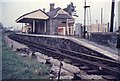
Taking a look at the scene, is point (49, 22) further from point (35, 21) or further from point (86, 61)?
point (86, 61)

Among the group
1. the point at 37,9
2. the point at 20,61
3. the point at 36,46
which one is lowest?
the point at 20,61

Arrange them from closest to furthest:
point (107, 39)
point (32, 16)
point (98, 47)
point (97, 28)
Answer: point (32, 16) → point (98, 47) → point (107, 39) → point (97, 28)

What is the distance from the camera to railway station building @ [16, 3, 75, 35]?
545cm

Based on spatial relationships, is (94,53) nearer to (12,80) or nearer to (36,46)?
(36,46)

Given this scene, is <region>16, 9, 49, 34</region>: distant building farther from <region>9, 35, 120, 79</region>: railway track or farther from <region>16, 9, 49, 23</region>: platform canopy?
<region>9, 35, 120, 79</region>: railway track

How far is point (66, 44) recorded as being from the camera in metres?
5.53

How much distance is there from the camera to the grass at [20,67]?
518cm

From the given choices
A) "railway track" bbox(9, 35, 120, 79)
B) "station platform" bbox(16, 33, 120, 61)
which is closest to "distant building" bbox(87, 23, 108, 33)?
"station platform" bbox(16, 33, 120, 61)

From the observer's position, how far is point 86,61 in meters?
5.55

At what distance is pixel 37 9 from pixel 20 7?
0.44 metres

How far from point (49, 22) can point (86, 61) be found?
1.42 metres

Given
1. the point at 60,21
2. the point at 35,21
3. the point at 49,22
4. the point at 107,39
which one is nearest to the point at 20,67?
the point at 35,21

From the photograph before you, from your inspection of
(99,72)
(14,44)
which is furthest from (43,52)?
(99,72)

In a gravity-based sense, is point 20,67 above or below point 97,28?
below
